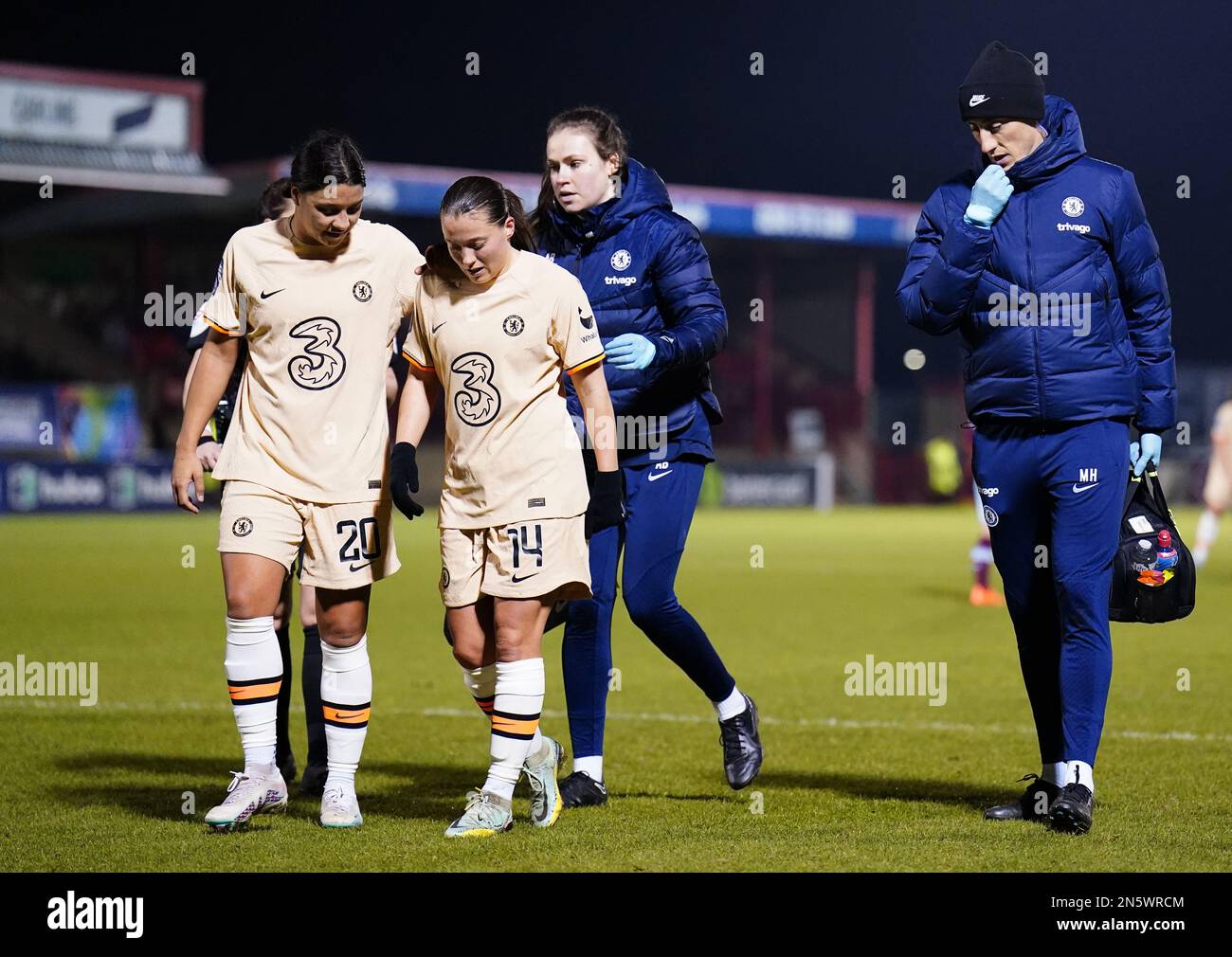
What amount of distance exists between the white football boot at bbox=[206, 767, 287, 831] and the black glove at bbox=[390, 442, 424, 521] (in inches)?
36.8

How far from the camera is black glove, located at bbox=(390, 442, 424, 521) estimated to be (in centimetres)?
483

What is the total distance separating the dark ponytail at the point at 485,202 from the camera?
15.7 feet

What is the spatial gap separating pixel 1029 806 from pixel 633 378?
1.87 meters

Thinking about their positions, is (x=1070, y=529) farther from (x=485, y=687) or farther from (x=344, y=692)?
(x=344, y=692)

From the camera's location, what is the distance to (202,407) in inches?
199

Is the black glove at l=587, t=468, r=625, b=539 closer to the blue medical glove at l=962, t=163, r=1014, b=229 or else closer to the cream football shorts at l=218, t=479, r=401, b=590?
the cream football shorts at l=218, t=479, r=401, b=590

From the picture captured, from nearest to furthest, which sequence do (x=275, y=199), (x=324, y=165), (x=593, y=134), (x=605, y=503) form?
(x=324, y=165), (x=605, y=503), (x=593, y=134), (x=275, y=199)

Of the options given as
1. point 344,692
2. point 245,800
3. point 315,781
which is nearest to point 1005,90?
point 344,692

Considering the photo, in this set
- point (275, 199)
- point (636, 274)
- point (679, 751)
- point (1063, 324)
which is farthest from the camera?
point (679, 751)

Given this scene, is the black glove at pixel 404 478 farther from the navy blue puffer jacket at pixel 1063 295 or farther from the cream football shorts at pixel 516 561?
the navy blue puffer jacket at pixel 1063 295

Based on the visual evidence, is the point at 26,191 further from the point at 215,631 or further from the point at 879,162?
the point at 215,631

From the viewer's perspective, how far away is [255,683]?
5055mm
